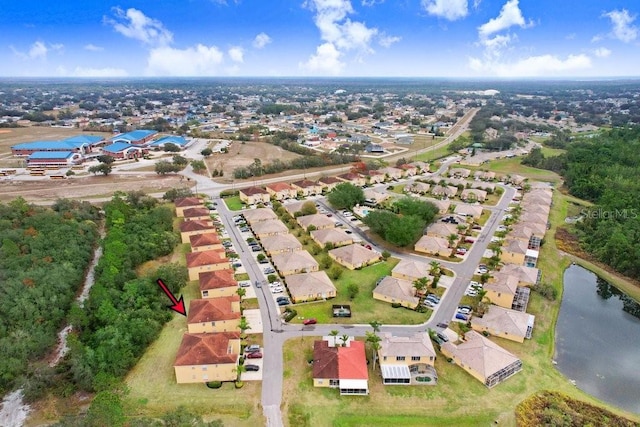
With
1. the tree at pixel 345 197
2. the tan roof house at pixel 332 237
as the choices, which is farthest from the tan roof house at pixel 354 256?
the tree at pixel 345 197

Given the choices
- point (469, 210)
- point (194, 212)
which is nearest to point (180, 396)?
point (194, 212)

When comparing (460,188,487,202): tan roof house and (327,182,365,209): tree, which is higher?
(327,182,365,209): tree

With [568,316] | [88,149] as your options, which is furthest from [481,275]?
[88,149]

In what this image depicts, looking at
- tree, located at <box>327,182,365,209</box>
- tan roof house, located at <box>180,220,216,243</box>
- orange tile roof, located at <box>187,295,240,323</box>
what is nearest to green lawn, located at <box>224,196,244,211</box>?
tan roof house, located at <box>180,220,216,243</box>

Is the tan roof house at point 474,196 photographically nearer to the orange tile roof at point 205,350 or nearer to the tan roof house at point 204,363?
the orange tile roof at point 205,350

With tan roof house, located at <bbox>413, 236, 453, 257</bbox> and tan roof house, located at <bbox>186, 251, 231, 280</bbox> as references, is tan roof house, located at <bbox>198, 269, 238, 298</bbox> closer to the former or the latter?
tan roof house, located at <bbox>186, 251, 231, 280</bbox>

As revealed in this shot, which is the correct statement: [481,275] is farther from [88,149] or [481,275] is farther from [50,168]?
[88,149]
